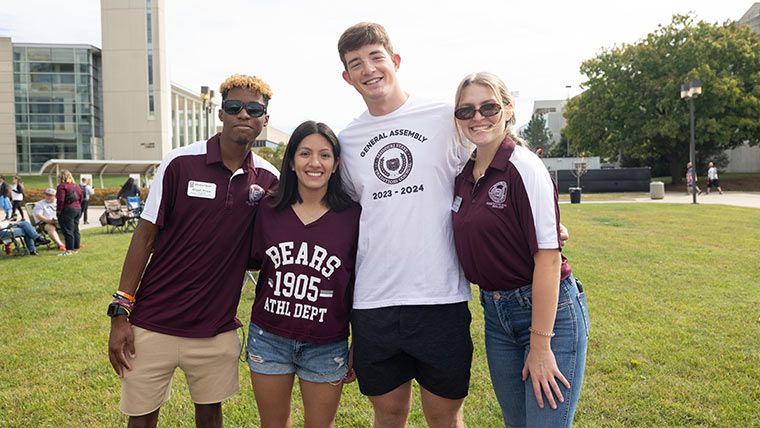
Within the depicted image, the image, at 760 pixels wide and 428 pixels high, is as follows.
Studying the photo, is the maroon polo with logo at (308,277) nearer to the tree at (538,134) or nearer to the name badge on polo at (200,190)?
the name badge on polo at (200,190)

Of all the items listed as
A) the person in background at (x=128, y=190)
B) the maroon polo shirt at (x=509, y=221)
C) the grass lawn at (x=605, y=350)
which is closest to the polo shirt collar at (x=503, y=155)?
the maroon polo shirt at (x=509, y=221)

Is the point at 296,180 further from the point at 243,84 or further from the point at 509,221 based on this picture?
the point at 509,221

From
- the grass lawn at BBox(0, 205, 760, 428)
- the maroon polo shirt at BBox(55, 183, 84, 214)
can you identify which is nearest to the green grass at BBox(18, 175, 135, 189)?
the maroon polo shirt at BBox(55, 183, 84, 214)

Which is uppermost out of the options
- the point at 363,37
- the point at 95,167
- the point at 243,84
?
the point at 95,167

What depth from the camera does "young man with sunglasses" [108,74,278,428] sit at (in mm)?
2629

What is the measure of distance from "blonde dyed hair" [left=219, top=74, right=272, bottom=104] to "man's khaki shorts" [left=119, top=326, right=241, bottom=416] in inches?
53.6

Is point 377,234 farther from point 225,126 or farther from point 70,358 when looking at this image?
point 70,358

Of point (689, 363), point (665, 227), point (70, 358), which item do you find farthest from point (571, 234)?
point (70, 358)

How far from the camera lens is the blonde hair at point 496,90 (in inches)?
91.4

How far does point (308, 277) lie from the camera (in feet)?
8.19

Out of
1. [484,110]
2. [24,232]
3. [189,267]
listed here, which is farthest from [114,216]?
[484,110]

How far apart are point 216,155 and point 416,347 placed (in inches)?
58.0

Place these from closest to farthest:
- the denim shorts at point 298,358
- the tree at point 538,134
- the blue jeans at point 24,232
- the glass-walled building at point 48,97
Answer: the denim shorts at point 298,358, the blue jeans at point 24,232, the glass-walled building at point 48,97, the tree at point 538,134

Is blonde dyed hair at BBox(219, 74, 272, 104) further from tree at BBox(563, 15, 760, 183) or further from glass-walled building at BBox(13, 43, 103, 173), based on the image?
glass-walled building at BBox(13, 43, 103, 173)
